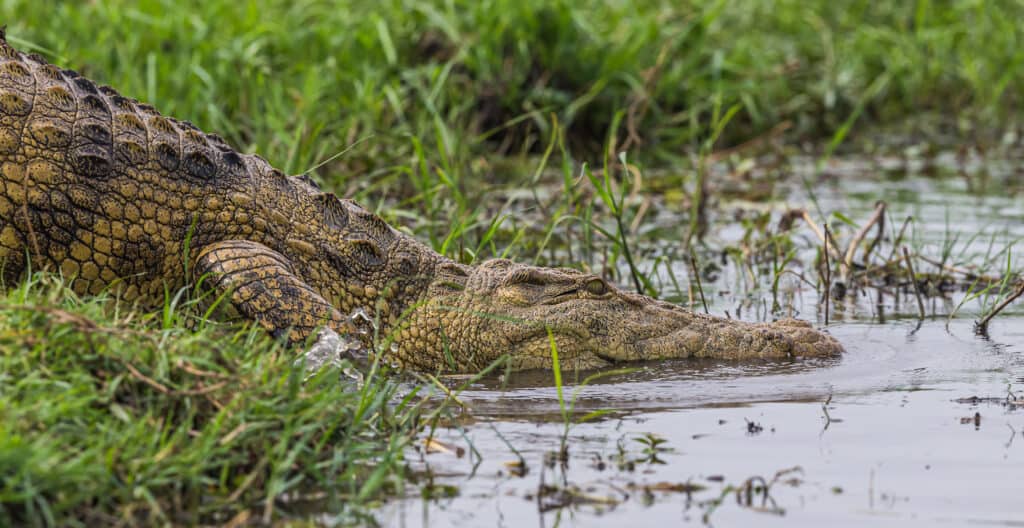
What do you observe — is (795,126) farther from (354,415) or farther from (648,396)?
(354,415)

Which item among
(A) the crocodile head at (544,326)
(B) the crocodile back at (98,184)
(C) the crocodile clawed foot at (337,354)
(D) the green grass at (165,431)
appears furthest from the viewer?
(A) the crocodile head at (544,326)

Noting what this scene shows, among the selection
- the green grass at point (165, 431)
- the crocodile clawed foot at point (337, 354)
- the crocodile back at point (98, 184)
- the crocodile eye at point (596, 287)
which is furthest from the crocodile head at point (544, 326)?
the green grass at point (165, 431)

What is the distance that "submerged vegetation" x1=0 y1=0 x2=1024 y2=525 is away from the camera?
3.68 metres

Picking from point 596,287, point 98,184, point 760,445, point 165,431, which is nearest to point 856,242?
point 596,287

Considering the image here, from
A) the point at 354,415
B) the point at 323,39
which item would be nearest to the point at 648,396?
the point at 354,415

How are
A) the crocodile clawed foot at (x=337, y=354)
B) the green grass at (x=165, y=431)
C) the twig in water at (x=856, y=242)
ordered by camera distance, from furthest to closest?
the twig in water at (x=856, y=242) < the crocodile clawed foot at (x=337, y=354) < the green grass at (x=165, y=431)

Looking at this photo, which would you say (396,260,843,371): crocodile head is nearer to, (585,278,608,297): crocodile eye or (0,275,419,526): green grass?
(585,278,608,297): crocodile eye

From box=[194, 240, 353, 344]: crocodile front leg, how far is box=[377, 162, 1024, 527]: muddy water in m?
0.60

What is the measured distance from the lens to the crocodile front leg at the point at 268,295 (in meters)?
4.96

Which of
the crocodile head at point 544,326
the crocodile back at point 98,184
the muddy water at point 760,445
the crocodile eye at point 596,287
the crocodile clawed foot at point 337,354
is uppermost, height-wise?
the crocodile back at point 98,184

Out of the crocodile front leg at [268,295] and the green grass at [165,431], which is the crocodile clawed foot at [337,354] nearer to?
the crocodile front leg at [268,295]

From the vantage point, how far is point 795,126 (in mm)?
11688

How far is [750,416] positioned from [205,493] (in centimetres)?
187

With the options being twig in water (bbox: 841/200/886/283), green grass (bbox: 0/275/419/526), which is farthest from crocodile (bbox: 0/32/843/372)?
twig in water (bbox: 841/200/886/283)
